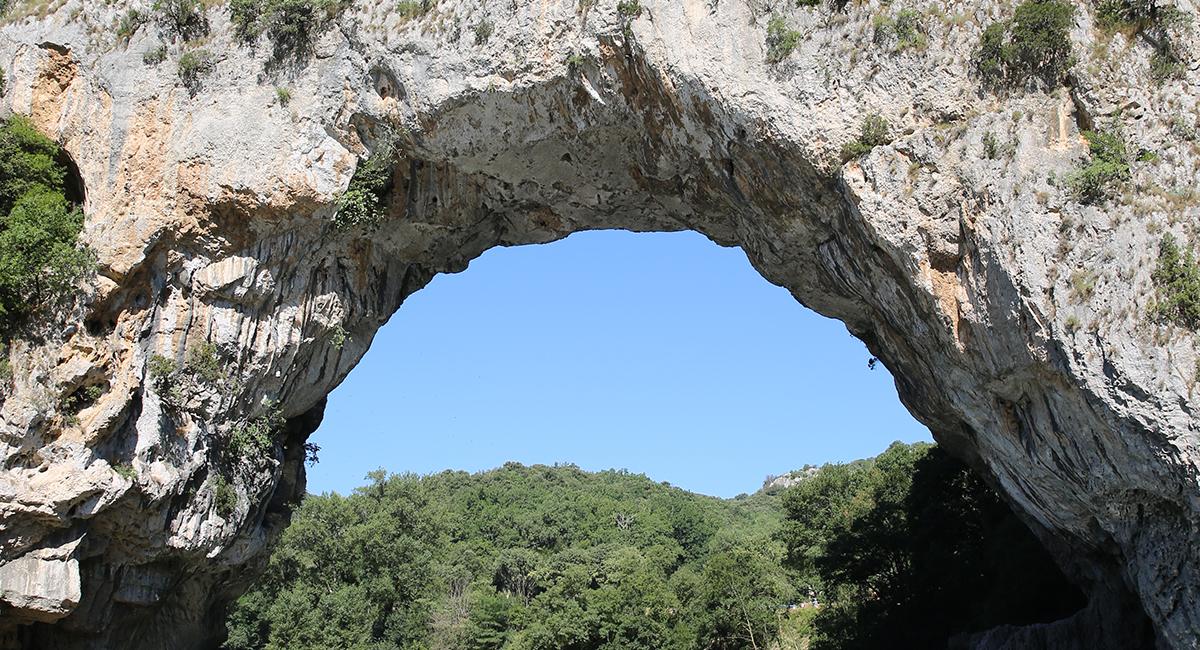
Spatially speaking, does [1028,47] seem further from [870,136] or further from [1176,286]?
[1176,286]

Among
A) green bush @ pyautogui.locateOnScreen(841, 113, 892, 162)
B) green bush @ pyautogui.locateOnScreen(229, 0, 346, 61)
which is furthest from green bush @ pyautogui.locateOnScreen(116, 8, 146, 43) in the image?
green bush @ pyautogui.locateOnScreen(841, 113, 892, 162)

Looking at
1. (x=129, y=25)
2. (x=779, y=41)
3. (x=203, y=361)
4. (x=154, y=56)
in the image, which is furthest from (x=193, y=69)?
(x=779, y=41)

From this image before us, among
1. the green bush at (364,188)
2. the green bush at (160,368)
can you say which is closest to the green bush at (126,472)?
the green bush at (160,368)

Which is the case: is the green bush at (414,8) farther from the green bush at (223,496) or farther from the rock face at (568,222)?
the green bush at (223,496)

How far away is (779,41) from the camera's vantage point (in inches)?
446

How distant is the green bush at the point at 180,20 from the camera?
13.5 meters

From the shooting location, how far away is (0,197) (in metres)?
12.5

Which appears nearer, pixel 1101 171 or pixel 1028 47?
pixel 1101 171

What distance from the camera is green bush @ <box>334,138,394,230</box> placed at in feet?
42.9

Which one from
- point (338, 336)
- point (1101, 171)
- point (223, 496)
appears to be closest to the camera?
point (1101, 171)

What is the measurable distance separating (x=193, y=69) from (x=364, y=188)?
2.96 meters

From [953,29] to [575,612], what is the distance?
24483 mm

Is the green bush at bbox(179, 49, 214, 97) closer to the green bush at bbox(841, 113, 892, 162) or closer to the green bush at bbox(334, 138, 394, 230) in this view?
the green bush at bbox(334, 138, 394, 230)

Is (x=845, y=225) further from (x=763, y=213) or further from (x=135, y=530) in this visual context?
(x=135, y=530)
